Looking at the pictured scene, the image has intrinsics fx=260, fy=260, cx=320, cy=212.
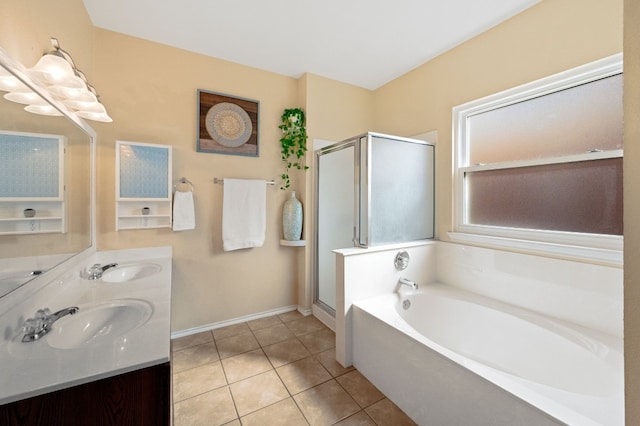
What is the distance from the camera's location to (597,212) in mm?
1539

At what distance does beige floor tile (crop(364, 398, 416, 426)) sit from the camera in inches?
57.1

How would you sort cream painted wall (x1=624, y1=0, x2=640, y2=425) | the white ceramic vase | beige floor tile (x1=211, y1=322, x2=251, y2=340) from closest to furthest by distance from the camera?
cream painted wall (x1=624, y1=0, x2=640, y2=425)
beige floor tile (x1=211, y1=322, x2=251, y2=340)
the white ceramic vase

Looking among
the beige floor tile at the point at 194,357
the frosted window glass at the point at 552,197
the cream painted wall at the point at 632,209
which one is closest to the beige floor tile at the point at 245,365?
the beige floor tile at the point at 194,357

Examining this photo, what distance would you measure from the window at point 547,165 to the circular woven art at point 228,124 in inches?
75.2

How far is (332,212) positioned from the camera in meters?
2.58

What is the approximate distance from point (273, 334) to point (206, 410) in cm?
89

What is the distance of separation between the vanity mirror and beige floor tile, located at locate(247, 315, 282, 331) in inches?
59.7

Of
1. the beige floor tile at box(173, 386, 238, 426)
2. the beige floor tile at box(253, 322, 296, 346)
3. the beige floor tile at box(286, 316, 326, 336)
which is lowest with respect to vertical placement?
the beige floor tile at box(173, 386, 238, 426)

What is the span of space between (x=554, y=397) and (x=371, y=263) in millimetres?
1163

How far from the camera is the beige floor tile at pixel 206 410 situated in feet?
4.77

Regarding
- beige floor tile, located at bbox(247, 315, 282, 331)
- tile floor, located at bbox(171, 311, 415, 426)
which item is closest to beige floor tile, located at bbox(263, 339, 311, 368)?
tile floor, located at bbox(171, 311, 415, 426)

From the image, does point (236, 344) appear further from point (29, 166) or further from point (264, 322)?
point (29, 166)

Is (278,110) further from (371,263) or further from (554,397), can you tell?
(554,397)

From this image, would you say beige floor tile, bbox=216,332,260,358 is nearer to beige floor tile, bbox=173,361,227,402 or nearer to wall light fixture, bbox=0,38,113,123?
beige floor tile, bbox=173,361,227,402
